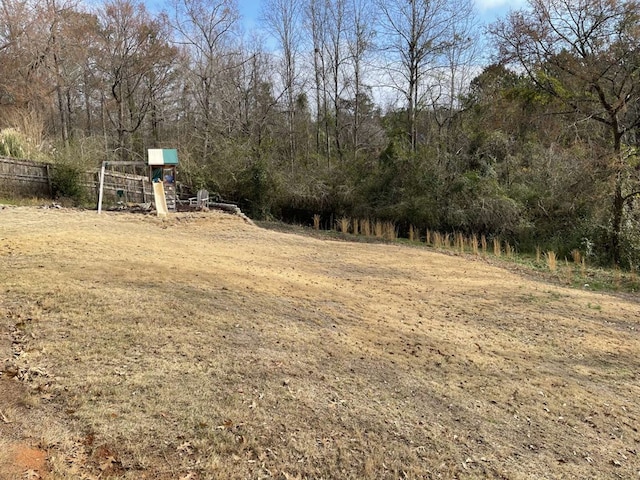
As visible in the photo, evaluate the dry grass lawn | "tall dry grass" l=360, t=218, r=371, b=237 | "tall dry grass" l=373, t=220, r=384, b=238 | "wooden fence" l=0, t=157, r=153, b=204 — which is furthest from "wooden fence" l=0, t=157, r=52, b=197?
"tall dry grass" l=373, t=220, r=384, b=238

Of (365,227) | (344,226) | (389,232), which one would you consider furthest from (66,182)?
(389,232)

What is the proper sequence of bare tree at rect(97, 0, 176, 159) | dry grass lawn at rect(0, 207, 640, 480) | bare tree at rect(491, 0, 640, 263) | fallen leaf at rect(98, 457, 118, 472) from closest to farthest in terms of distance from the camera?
fallen leaf at rect(98, 457, 118, 472) → dry grass lawn at rect(0, 207, 640, 480) → bare tree at rect(491, 0, 640, 263) → bare tree at rect(97, 0, 176, 159)

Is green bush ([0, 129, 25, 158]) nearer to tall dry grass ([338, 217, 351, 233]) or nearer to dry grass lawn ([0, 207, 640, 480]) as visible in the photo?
dry grass lawn ([0, 207, 640, 480])

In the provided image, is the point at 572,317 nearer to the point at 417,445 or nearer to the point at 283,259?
the point at 417,445

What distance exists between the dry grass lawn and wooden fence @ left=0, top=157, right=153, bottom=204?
8573 millimetres

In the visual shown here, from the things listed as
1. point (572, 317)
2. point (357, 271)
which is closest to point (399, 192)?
point (357, 271)

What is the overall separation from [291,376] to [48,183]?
48.9ft

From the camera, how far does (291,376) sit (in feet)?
12.4

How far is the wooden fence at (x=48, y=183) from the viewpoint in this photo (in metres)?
14.1

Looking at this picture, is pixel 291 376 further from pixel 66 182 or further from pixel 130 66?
pixel 130 66

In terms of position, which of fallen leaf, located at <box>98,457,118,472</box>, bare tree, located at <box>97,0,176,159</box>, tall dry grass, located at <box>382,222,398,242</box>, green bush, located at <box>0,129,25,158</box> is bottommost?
fallen leaf, located at <box>98,457,118,472</box>

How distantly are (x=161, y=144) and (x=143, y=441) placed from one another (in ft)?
77.7

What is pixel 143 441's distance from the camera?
270cm

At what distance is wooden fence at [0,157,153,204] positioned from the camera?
46.4 feet
